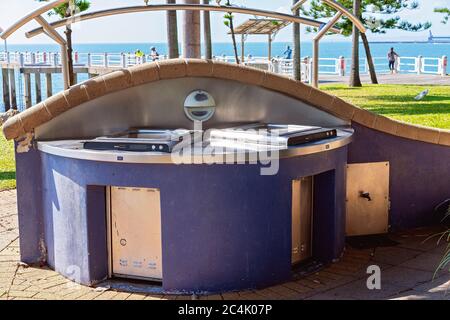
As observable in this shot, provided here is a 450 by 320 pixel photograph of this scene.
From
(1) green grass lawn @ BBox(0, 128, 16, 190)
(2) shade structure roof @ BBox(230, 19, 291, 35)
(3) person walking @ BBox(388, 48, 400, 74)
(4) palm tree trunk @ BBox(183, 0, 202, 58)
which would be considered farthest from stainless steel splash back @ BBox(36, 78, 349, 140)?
(3) person walking @ BBox(388, 48, 400, 74)

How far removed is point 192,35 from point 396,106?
36.1ft

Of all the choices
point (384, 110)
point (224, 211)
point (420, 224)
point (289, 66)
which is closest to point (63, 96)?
point (224, 211)

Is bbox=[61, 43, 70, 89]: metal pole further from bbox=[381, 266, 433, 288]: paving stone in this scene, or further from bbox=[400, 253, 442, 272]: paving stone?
bbox=[400, 253, 442, 272]: paving stone

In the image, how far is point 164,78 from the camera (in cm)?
585

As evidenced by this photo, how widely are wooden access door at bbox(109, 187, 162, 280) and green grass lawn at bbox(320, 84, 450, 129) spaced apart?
9098 mm

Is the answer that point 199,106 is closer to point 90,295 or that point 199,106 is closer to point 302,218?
point 302,218

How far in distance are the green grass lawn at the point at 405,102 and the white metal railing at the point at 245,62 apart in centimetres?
474

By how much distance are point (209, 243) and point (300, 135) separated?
1254 millimetres

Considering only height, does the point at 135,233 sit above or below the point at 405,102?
below

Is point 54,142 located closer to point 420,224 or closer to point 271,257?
point 271,257

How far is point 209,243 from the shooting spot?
5.11m

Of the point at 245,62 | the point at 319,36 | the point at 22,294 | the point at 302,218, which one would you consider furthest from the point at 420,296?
the point at 245,62

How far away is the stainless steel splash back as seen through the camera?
5.78 meters

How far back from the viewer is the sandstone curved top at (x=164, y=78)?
5605mm
